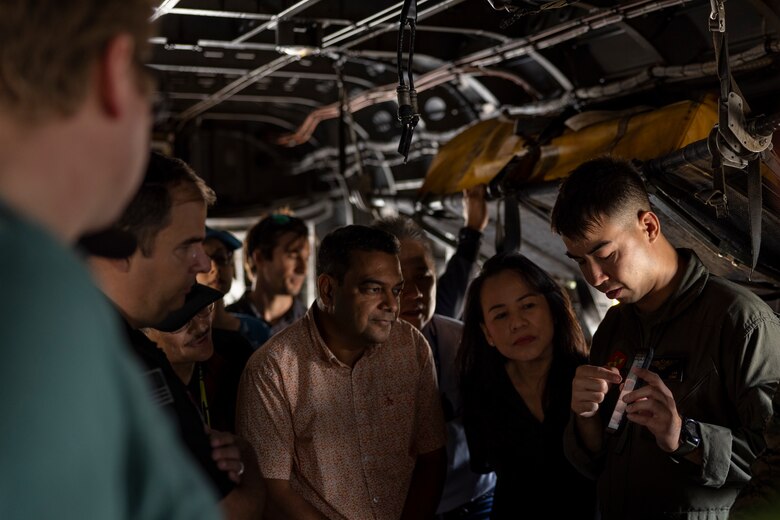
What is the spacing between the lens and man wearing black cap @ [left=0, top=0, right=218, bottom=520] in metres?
0.67

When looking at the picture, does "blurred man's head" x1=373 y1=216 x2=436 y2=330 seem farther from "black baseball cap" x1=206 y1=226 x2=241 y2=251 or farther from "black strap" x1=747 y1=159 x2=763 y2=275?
"black strap" x1=747 y1=159 x2=763 y2=275

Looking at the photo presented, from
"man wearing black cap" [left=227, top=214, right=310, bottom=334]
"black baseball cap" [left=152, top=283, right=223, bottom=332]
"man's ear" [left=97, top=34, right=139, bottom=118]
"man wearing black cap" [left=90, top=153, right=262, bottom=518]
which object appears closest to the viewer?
"man's ear" [left=97, top=34, right=139, bottom=118]

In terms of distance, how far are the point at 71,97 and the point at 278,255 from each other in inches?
149

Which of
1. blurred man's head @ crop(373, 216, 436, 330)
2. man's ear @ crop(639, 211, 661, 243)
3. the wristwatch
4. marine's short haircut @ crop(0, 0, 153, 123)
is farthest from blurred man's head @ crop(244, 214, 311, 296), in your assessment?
marine's short haircut @ crop(0, 0, 153, 123)

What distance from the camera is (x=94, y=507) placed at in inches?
27.4

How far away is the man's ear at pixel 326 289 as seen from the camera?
2.85 m

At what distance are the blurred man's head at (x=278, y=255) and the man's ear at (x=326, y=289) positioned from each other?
170 cm

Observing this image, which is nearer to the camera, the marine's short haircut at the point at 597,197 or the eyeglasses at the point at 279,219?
the marine's short haircut at the point at 597,197

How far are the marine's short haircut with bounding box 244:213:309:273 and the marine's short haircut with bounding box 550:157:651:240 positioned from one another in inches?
89.0

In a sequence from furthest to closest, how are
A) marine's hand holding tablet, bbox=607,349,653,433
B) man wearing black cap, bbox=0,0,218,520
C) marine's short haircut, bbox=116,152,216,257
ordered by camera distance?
1. marine's hand holding tablet, bbox=607,349,653,433
2. marine's short haircut, bbox=116,152,216,257
3. man wearing black cap, bbox=0,0,218,520

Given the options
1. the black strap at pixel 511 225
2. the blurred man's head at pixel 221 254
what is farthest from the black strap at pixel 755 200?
the blurred man's head at pixel 221 254

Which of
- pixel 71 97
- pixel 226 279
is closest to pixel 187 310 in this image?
pixel 71 97

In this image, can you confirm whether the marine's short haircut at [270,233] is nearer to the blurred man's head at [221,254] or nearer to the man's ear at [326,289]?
the blurred man's head at [221,254]

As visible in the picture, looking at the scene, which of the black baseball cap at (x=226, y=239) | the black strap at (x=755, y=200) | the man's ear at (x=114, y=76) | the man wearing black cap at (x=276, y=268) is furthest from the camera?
the man wearing black cap at (x=276, y=268)
